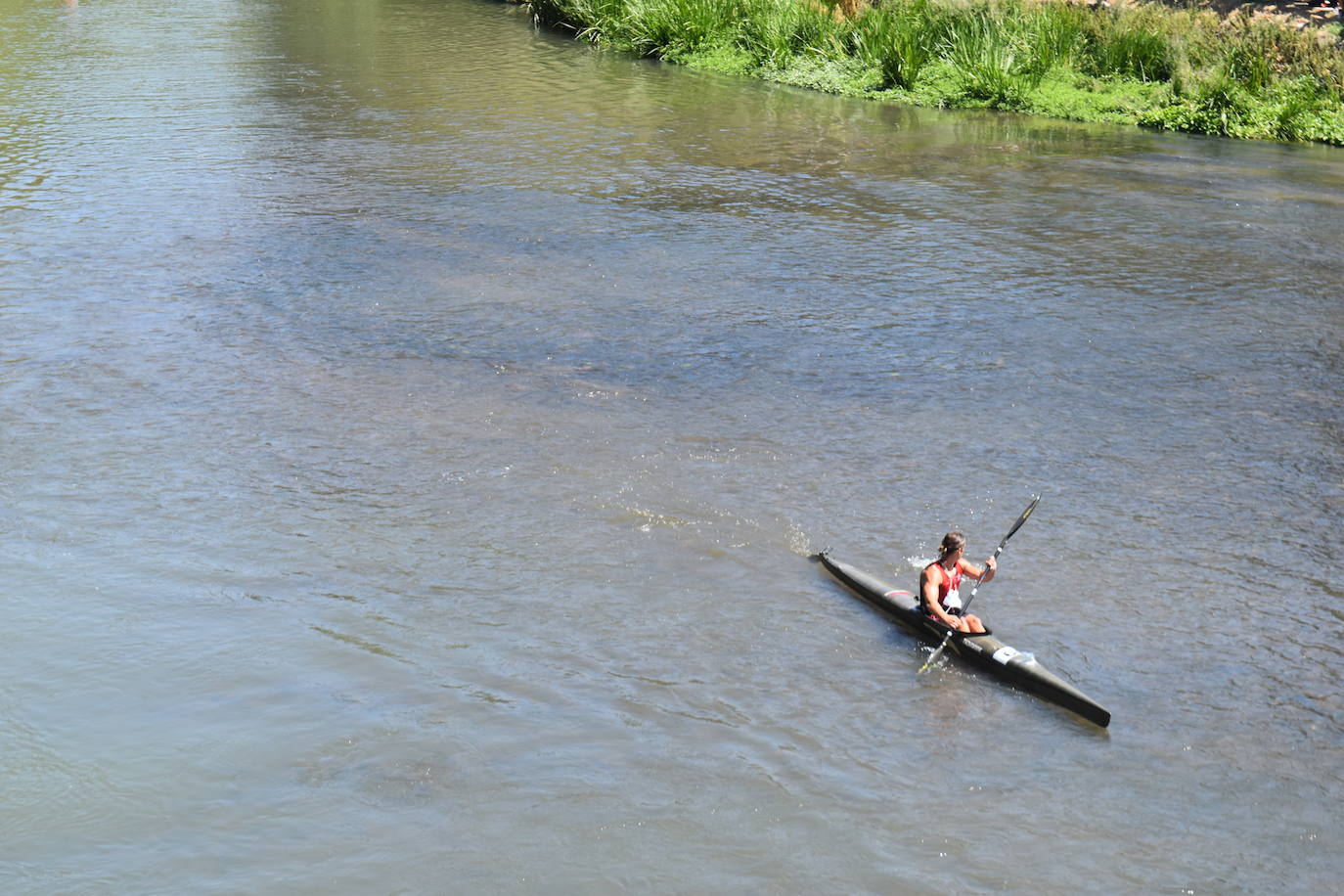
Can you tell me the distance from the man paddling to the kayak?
8cm

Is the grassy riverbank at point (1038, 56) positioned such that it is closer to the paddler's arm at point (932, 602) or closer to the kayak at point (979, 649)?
the kayak at point (979, 649)

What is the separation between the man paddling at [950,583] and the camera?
32.6ft

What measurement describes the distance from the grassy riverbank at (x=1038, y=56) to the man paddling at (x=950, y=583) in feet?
61.8

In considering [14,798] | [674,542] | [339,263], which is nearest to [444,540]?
[674,542]

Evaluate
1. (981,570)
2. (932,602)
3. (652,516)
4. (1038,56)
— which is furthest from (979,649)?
(1038,56)

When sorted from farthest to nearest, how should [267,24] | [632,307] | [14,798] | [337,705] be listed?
[267,24], [632,307], [337,705], [14,798]

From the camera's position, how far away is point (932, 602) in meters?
10.1

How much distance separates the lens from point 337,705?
901 cm

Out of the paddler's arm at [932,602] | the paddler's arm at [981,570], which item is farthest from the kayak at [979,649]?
the paddler's arm at [981,570]

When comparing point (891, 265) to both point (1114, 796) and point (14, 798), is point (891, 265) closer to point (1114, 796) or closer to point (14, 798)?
point (1114, 796)

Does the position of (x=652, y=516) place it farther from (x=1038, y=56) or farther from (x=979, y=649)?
(x=1038, y=56)

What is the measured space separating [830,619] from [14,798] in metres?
5.61

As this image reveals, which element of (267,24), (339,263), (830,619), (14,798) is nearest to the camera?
(14,798)

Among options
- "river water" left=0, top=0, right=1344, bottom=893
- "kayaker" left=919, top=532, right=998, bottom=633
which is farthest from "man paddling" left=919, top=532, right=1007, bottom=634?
"river water" left=0, top=0, right=1344, bottom=893
